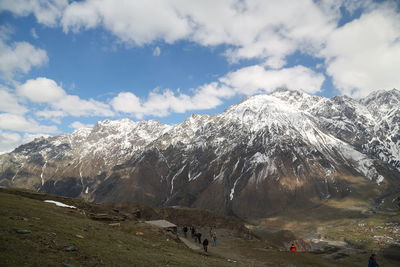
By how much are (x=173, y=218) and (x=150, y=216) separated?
28.5 metres

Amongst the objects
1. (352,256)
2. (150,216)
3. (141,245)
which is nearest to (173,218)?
(150,216)

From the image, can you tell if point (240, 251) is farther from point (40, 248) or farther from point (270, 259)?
point (40, 248)

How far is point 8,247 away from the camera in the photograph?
22875 mm

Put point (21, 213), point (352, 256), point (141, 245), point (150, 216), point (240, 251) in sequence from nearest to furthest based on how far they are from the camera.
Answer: point (21, 213) < point (141, 245) < point (240, 251) < point (150, 216) < point (352, 256)

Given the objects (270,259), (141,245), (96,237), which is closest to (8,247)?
(96,237)

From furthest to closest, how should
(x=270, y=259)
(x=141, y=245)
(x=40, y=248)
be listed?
(x=270, y=259)
(x=141, y=245)
(x=40, y=248)

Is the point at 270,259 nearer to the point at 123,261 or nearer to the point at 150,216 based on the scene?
the point at 123,261

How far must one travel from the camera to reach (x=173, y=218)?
17850 cm

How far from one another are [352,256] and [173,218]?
10948 centimetres

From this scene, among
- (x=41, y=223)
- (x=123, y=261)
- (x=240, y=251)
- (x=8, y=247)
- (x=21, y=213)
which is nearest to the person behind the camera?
(x=8, y=247)

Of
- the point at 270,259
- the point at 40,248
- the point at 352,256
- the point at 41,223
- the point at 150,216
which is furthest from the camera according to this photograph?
the point at 352,256

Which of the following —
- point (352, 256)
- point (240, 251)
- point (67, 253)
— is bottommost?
point (352, 256)

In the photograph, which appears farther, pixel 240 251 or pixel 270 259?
pixel 240 251

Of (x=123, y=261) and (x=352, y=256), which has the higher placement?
(x=123, y=261)
